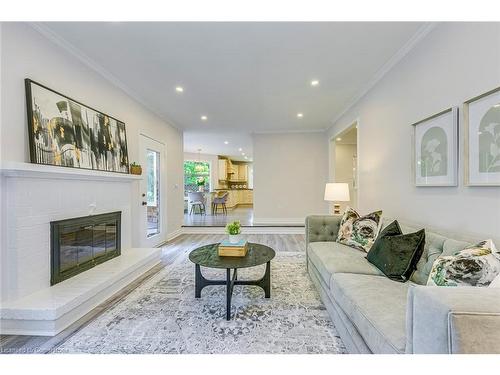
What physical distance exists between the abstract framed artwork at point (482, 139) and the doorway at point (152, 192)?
4021 millimetres

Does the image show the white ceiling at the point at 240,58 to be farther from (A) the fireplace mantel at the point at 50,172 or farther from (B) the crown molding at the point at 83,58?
(A) the fireplace mantel at the point at 50,172

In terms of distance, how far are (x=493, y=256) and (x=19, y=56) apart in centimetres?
372

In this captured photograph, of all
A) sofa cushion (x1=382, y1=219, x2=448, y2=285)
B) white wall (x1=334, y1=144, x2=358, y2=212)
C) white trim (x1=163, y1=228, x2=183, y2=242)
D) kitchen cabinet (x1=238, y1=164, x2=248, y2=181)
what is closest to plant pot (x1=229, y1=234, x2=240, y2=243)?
→ sofa cushion (x1=382, y1=219, x2=448, y2=285)

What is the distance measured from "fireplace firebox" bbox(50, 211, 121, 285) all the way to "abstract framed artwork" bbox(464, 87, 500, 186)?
11.9 feet

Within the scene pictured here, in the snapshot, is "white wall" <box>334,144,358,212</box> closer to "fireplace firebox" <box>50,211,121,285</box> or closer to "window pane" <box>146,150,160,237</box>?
"window pane" <box>146,150,160,237</box>

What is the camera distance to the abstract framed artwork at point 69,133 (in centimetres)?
203

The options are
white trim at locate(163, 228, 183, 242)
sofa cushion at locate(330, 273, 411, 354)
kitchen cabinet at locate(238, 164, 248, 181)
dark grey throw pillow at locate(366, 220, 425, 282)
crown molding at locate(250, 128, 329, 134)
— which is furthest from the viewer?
kitchen cabinet at locate(238, 164, 248, 181)

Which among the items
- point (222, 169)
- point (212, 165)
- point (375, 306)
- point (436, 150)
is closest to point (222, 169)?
point (222, 169)

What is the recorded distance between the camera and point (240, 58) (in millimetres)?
2590

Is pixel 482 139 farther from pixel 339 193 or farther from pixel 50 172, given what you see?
pixel 50 172

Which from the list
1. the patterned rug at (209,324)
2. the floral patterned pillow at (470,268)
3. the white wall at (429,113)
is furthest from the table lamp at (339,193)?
the floral patterned pillow at (470,268)

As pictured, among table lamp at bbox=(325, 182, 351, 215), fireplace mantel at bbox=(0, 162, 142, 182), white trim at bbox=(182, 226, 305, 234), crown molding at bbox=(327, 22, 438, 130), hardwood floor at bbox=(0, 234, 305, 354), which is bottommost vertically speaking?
hardwood floor at bbox=(0, 234, 305, 354)

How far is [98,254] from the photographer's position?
9.22ft

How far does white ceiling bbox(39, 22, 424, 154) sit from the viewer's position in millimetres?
2102
